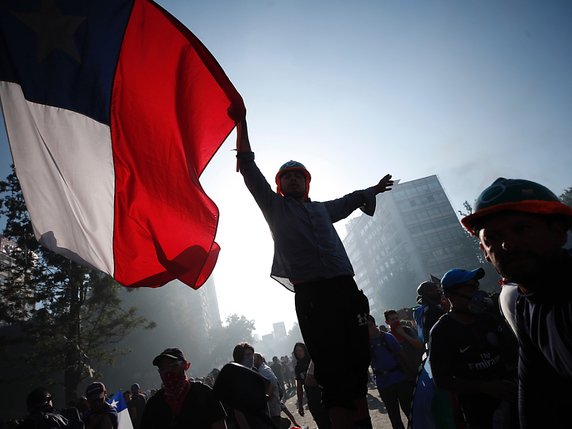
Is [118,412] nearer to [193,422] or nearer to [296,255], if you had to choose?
[193,422]

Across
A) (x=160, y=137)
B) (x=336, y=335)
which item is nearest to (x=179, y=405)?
(x=336, y=335)

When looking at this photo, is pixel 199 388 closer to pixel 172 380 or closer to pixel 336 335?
pixel 172 380

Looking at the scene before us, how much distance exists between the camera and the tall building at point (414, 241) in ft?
212

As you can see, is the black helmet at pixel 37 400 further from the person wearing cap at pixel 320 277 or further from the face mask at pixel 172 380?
the person wearing cap at pixel 320 277

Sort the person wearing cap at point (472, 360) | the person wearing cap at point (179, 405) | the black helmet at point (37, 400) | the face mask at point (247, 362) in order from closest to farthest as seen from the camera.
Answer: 1. the person wearing cap at point (472, 360)
2. the person wearing cap at point (179, 405)
3. the black helmet at point (37, 400)
4. the face mask at point (247, 362)

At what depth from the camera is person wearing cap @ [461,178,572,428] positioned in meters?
1.27

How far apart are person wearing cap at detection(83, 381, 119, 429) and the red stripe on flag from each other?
8.92ft

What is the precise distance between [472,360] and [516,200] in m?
2.13

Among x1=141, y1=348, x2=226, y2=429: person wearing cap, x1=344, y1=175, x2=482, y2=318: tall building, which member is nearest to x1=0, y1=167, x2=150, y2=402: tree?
x1=141, y1=348, x2=226, y2=429: person wearing cap

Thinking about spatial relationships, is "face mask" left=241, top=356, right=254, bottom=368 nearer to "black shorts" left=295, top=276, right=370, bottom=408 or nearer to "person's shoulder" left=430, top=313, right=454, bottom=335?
"person's shoulder" left=430, top=313, right=454, bottom=335

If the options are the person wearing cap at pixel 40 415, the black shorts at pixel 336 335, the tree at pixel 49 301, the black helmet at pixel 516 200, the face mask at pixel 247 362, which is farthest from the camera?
the tree at pixel 49 301

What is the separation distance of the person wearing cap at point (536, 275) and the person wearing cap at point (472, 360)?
1272 mm

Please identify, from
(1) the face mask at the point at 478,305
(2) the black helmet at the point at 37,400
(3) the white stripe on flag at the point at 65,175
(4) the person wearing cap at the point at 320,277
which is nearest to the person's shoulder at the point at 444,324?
(1) the face mask at the point at 478,305

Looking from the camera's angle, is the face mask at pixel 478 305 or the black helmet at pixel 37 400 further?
the black helmet at pixel 37 400
